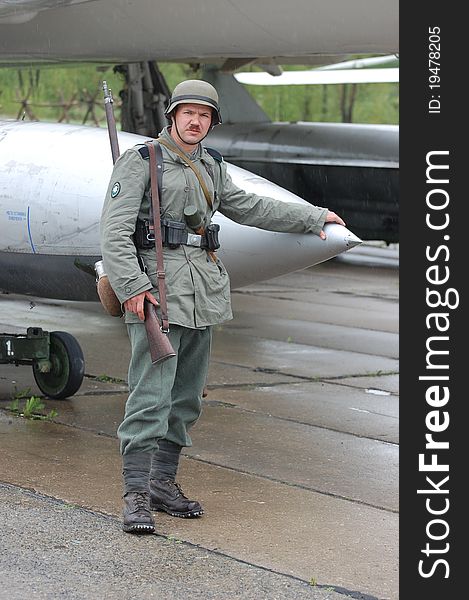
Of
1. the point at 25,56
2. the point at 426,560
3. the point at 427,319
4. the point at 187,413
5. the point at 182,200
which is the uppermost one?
the point at 25,56

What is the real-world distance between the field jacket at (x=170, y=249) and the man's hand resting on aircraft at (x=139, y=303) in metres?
0.02

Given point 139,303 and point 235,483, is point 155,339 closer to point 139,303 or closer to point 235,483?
point 139,303

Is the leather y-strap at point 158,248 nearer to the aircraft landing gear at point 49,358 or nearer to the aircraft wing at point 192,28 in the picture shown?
the aircraft landing gear at point 49,358

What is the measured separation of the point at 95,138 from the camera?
24.7ft

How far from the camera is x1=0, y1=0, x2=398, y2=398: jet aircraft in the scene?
698cm

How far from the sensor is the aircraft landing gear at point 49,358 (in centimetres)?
707

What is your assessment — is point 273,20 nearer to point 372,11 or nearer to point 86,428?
point 372,11

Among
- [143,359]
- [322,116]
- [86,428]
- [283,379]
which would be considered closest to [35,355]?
[86,428]

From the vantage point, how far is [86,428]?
6.55m

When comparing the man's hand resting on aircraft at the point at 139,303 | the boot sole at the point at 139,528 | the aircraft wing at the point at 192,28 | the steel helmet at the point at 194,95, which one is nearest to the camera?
the boot sole at the point at 139,528

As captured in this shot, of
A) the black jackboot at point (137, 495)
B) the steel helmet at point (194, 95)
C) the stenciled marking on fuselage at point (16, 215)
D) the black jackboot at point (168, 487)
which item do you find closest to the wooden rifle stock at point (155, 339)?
the black jackboot at point (137, 495)

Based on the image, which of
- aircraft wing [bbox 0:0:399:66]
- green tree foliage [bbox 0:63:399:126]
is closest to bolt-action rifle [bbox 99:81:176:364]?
aircraft wing [bbox 0:0:399:66]

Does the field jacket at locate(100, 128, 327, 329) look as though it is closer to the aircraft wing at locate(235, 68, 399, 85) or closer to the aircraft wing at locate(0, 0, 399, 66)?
the aircraft wing at locate(0, 0, 399, 66)

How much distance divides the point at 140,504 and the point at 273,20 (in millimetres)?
4407
